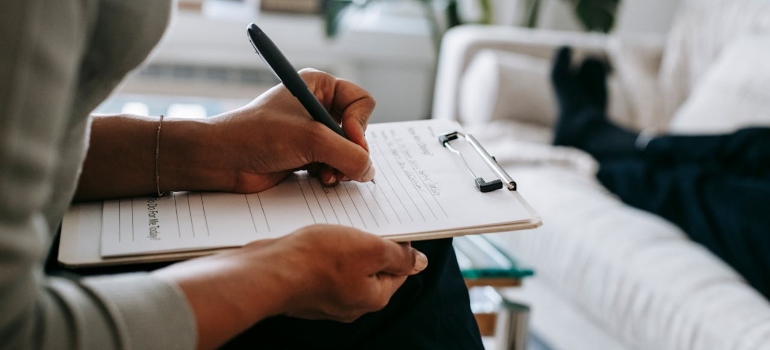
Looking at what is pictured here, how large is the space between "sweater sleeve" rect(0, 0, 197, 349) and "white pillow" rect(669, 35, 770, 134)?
4.89 ft

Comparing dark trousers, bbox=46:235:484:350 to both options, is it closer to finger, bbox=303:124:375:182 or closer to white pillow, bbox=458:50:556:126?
finger, bbox=303:124:375:182

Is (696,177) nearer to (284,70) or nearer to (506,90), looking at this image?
(506,90)

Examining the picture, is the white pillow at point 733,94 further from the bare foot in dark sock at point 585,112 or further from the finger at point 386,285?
the finger at point 386,285

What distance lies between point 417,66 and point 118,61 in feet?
7.53

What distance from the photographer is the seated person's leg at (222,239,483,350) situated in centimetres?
57

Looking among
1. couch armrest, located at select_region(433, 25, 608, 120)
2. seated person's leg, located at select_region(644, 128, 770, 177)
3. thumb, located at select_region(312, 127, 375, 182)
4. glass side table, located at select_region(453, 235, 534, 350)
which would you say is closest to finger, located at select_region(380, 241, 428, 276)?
thumb, located at select_region(312, 127, 375, 182)

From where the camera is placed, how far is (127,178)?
625 millimetres

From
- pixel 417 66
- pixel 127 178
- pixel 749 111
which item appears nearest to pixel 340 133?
pixel 127 178

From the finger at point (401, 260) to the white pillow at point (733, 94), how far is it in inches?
50.2

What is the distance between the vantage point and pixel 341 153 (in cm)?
63

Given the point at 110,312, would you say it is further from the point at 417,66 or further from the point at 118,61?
the point at 417,66

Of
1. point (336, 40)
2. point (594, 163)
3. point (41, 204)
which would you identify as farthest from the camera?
point (336, 40)

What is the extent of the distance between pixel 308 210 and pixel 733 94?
142 cm

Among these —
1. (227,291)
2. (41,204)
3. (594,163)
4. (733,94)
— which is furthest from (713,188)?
(41,204)
